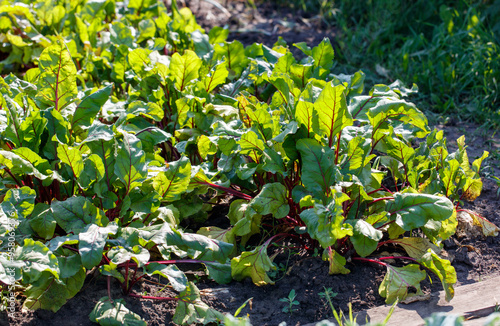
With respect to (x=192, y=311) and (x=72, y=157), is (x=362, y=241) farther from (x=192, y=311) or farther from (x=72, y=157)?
(x=72, y=157)

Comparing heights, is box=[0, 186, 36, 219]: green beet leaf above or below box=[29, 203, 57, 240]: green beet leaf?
above

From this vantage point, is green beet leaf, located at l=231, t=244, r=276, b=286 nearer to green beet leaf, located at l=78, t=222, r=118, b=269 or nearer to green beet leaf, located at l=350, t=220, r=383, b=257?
green beet leaf, located at l=350, t=220, r=383, b=257

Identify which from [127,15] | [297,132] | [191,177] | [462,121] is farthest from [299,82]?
[127,15]

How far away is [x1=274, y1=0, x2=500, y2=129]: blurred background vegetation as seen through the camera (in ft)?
12.2

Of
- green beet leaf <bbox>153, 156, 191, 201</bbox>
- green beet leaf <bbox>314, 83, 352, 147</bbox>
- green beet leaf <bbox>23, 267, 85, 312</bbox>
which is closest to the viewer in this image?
green beet leaf <bbox>23, 267, 85, 312</bbox>

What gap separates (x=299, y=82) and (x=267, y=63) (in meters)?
0.34

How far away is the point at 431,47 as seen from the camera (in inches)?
167

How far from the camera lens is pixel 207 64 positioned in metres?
3.14

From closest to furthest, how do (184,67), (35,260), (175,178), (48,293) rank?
(35,260) < (48,293) < (175,178) < (184,67)

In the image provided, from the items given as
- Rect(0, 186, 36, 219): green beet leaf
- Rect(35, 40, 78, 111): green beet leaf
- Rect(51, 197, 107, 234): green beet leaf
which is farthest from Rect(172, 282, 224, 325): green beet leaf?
Rect(35, 40, 78, 111): green beet leaf

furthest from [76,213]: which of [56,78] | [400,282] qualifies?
[400,282]

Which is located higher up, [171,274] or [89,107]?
[89,107]

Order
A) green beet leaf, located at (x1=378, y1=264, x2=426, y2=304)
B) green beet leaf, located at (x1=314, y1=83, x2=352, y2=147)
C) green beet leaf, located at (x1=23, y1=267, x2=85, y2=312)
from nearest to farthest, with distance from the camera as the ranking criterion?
green beet leaf, located at (x1=23, y1=267, x2=85, y2=312) < green beet leaf, located at (x1=378, y1=264, x2=426, y2=304) < green beet leaf, located at (x1=314, y1=83, x2=352, y2=147)

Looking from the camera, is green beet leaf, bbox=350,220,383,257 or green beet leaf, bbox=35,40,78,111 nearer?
green beet leaf, bbox=350,220,383,257
